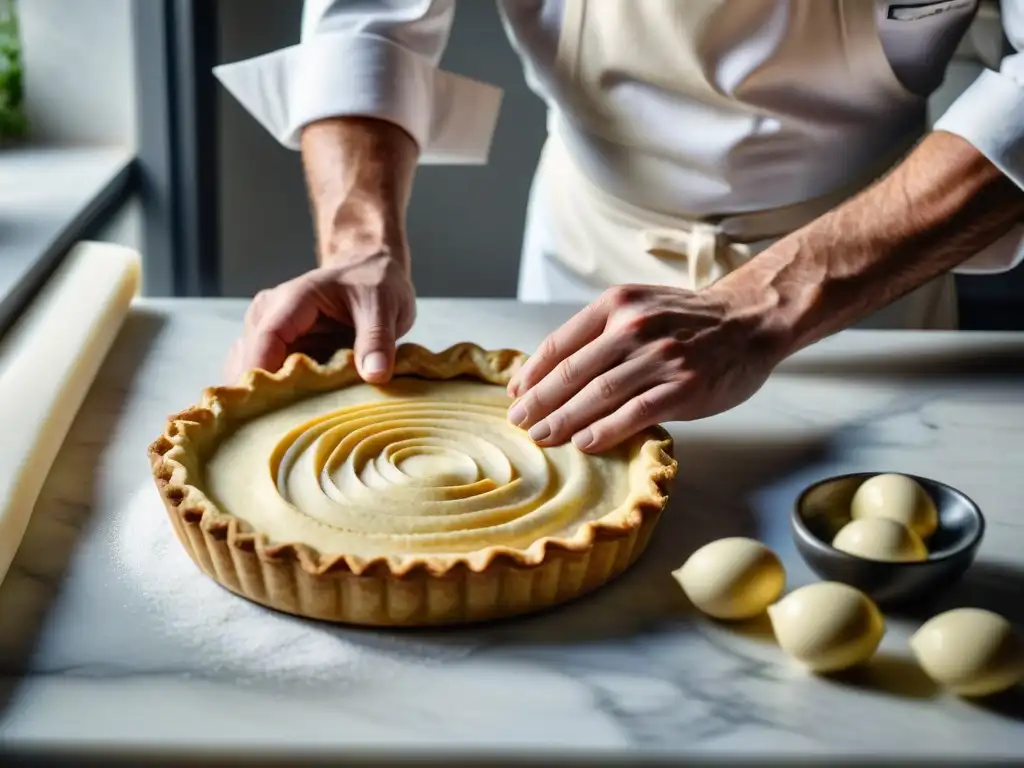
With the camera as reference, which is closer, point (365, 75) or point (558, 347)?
point (558, 347)

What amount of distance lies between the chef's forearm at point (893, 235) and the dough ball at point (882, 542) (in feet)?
1.75

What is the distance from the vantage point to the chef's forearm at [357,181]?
1.84m

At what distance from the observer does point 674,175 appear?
2016mm

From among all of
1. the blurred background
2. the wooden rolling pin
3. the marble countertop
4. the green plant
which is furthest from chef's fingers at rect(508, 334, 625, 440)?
the green plant

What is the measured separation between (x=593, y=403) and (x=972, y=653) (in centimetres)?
54

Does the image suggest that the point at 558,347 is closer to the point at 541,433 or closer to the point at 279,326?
the point at 541,433

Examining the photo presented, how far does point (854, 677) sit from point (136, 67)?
2.38 metres

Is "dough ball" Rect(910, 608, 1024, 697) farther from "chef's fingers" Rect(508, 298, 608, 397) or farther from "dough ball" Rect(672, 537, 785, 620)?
"chef's fingers" Rect(508, 298, 608, 397)

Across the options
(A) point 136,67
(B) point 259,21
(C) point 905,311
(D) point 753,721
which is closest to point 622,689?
(D) point 753,721

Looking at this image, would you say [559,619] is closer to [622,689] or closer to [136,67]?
[622,689]

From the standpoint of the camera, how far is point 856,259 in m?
1.72

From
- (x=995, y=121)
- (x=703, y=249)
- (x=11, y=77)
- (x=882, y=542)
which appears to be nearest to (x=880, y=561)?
(x=882, y=542)

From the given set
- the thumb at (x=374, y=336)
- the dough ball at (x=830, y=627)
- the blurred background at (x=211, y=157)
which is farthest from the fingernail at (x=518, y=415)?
the blurred background at (x=211, y=157)

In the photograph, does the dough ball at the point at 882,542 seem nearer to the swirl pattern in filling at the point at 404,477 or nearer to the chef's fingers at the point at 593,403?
the swirl pattern in filling at the point at 404,477
